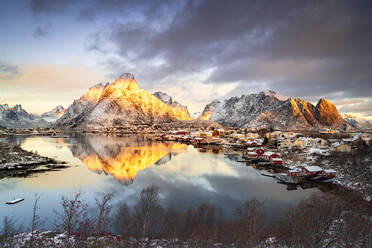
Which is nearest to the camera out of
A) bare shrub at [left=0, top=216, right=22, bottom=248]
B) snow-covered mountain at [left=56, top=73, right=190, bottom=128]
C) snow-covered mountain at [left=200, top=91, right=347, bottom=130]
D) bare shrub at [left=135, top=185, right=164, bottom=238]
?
bare shrub at [left=0, top=216, right=22, bottom=248]

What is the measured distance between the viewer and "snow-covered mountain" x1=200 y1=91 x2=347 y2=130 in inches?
5719

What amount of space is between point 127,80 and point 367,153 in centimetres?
19295

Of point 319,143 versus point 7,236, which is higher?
point 7,236

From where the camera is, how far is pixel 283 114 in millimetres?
149250

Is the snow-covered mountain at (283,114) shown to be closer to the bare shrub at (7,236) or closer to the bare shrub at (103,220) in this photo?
the bare shrub at (103,220)

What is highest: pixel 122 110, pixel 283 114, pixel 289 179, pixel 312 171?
pixel 122 110

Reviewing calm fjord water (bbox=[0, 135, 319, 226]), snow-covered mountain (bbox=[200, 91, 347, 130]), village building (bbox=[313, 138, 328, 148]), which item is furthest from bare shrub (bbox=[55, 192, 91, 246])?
snow-covered mountain (bbox=[200, 91, 347, 130])

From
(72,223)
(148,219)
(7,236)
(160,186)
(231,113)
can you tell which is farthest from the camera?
(231,113)

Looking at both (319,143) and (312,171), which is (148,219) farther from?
(319,143)

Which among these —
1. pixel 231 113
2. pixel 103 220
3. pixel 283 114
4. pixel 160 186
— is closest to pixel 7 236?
pixel 103 220

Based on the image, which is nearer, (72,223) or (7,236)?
(7,236)

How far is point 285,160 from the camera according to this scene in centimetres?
3759

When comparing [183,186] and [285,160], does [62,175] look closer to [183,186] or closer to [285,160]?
[183,186]

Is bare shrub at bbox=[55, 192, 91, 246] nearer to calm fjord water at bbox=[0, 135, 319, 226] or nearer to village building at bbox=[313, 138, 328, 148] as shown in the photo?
calm fjord water at bbox=[0, 135, 319, 226]
